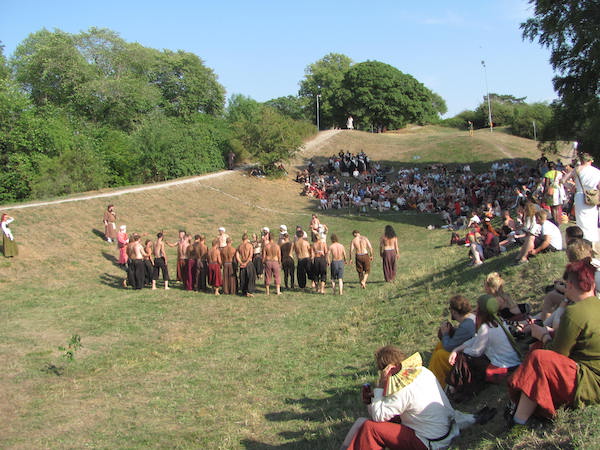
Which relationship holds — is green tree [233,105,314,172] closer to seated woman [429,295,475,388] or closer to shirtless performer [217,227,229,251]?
shirtless performer [217,227,229,251]

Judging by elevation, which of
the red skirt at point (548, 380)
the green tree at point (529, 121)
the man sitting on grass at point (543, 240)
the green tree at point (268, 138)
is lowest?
the red skirt at point (548, 380)

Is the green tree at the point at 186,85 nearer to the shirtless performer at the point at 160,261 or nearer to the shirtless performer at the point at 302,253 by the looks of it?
the shirtless performer at the point at 160,261

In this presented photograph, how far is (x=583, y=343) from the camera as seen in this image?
3.93 metres

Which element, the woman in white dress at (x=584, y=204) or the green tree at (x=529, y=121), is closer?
the woman in white dress at (x=584, y=204)

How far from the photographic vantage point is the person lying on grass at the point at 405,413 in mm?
4305

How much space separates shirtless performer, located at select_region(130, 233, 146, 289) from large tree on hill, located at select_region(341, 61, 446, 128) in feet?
163

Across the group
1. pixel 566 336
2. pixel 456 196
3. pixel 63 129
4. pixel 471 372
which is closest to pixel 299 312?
pixel 471 372

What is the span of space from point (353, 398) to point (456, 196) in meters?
22.3

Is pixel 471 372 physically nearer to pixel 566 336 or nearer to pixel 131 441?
pixel 566 336

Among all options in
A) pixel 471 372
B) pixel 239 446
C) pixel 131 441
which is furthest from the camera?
pixel 131 441

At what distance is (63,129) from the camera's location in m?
37.2

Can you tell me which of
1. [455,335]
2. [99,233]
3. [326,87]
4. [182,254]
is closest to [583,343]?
[455,335]

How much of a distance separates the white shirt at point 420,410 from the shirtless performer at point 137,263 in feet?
39.8

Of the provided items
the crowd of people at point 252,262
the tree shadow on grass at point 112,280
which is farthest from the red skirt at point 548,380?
the tree shadow on grass at point 112,280
